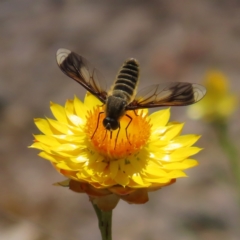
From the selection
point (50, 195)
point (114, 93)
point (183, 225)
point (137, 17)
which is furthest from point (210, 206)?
point (137, 17)

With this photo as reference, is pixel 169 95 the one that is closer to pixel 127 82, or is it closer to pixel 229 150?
pixel 127 82

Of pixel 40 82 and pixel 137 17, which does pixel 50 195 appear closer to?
pixel 40 82

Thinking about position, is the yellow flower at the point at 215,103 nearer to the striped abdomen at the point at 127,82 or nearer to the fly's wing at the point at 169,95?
the striped abdomen at the point at 127,82

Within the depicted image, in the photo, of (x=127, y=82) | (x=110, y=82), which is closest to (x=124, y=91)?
(x=127, y=82)

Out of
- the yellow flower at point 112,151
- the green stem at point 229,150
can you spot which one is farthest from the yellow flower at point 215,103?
the yellow flower at point 112,151

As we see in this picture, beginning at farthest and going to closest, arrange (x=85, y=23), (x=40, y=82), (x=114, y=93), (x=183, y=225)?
(x=85, y=23)
(x=40, y=82)
(x=183, y=225)
(x=114, y=93)

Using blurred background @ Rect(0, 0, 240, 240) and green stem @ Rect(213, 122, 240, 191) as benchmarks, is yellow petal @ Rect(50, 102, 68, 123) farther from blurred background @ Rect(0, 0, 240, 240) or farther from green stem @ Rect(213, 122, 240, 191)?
blurred background @ Rect(0, 0, 240, 240)
